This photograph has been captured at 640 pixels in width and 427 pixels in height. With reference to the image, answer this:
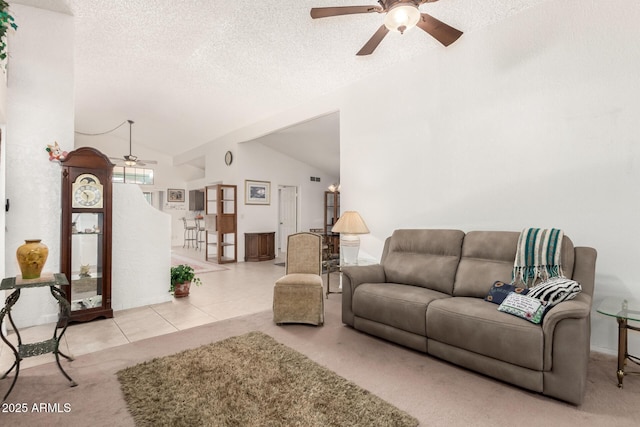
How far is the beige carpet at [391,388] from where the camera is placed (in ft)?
5.84

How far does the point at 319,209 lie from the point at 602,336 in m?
7.25

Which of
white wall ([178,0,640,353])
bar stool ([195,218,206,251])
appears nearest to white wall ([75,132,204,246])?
bar stool ([195,218,206,251])

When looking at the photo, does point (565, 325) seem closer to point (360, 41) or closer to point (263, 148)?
point (360, 41)

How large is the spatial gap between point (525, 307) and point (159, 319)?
345 centimetres

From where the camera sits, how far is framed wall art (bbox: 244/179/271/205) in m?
7.60

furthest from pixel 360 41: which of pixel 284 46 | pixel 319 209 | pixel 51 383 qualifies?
pixel 319 209

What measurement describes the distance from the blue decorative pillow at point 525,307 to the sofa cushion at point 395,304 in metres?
0.56

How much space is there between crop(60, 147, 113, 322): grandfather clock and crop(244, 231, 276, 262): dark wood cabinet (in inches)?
164

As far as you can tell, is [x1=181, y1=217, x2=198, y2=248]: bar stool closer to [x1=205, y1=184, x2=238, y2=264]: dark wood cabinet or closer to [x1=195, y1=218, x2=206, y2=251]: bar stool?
[x1=195, y1=218, x2=206, y2=251]: bar stool

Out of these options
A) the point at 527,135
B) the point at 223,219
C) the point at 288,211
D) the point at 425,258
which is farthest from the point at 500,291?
the point at 288,211

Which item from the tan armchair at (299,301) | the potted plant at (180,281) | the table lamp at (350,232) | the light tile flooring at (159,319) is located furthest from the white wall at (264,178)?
the tan armchair at (299,301)

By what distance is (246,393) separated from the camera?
1984 millimetres

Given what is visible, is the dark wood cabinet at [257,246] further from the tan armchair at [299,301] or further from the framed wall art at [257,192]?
the tan armchair at [299,301]

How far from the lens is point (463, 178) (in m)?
3.45
